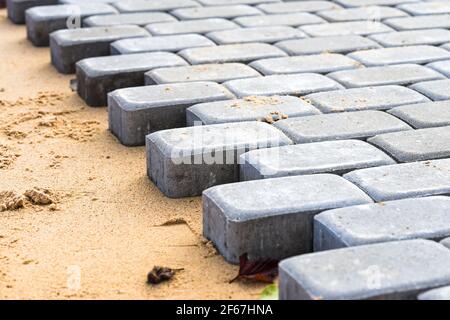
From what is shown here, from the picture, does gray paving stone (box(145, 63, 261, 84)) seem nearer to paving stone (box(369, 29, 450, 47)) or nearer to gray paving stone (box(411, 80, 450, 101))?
gray paving stone (box(411, 80, 450, 101))

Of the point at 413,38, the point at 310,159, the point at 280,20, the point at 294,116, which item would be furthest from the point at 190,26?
the point at 310,159

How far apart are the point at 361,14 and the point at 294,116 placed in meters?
1.82

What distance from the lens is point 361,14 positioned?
16.0ft

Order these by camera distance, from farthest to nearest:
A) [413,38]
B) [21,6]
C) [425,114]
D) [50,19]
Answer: [21,6] → [50,19] → [413,38] → [425,114]

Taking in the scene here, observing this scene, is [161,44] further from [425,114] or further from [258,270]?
[258,270]

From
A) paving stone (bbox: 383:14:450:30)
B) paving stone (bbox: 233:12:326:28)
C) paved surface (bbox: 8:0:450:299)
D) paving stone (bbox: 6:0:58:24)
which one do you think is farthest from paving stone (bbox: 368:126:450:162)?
paving stone (bbox: 6:0:58:24)

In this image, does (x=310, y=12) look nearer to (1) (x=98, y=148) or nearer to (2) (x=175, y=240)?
(1) (x=98, y=148)

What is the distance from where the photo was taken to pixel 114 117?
3.45 metres

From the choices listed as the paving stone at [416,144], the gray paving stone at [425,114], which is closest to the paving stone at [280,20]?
the gray paving stone at [425,114]

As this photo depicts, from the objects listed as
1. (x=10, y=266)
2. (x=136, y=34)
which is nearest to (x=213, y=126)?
(x=10, y=266)

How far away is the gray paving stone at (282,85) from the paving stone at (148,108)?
79 millimetres

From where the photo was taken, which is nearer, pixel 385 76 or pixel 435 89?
pixel 435 89

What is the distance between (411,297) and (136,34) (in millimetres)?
2634

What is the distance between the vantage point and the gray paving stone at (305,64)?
382cm
